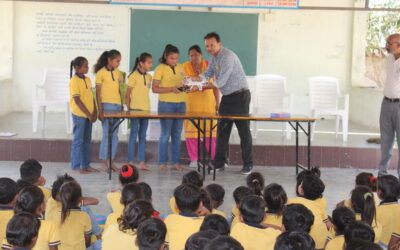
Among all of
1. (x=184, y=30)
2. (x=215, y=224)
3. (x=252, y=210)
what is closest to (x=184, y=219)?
(x=215, y=224)

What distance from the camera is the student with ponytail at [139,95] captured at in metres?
6.64

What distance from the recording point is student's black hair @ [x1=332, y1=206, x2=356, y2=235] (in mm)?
3104

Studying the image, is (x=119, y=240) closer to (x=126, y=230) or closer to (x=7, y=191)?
(x=126, y=230)

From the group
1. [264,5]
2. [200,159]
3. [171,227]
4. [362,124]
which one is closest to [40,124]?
[200,159]

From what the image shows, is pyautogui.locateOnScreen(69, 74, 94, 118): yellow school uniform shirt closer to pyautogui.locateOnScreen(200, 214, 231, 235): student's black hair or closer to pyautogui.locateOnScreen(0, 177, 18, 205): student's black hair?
pyautogui.locateOnScreen(0, 177, 18, 205): student's black hair

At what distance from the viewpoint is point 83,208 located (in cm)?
372

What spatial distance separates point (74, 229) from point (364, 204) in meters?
1.70

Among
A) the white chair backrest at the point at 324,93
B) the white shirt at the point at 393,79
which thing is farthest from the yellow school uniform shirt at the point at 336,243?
the white chair backrest at the point at 324,93


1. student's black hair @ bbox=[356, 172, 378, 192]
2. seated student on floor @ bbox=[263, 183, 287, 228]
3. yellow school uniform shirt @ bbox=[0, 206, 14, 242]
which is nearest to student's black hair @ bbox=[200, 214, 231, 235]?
seated student on floor @ bbox=[263, 183, 287, 228]

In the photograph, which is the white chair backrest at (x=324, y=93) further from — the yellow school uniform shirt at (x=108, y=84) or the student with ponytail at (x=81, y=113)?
the student with ponytail at (x=81, y=113)

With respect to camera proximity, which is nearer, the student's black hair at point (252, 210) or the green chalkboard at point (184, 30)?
the student's black hair at point (252, 210)

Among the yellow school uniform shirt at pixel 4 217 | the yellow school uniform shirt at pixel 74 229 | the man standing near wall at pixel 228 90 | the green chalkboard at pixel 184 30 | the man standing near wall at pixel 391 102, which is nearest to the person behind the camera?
the yellow school uniform shirt at pixel 4 217

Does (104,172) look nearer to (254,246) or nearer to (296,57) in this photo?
(254,246)

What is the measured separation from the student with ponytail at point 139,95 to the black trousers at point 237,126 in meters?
0.88
